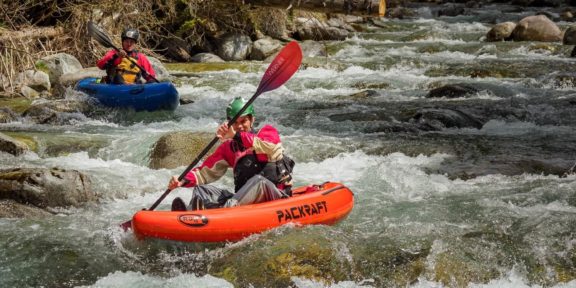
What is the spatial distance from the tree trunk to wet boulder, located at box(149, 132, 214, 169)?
55.9 inches

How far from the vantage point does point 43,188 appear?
5180mm

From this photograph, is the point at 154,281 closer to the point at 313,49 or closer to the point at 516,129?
the point at 516,129

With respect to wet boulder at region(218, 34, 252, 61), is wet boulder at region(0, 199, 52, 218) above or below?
above

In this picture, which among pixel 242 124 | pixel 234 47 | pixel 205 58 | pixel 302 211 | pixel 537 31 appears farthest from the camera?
pixel 537 31

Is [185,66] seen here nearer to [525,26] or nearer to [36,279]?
[525,26]

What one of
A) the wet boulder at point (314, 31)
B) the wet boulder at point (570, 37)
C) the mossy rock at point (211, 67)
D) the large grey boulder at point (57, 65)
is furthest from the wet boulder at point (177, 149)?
the wet boulder at point (314, 31)

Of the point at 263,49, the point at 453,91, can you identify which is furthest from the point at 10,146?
the point at 263,49

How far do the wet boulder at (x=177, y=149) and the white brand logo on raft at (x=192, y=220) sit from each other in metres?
2.42

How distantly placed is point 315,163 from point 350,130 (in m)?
1.30

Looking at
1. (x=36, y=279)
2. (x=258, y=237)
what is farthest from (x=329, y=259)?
(x=36, y=279)

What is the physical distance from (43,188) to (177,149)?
5.04 ft

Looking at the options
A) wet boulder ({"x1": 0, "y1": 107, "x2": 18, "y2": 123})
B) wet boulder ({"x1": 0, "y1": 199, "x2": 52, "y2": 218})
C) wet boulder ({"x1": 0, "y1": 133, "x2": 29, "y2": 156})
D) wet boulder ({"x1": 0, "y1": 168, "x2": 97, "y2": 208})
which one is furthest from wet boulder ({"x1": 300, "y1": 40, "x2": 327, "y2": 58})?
wet boulder ({"x1": 0, "y1": 199, "x2": 52, "y2": 218})

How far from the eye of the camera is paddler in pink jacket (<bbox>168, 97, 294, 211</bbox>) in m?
4.36

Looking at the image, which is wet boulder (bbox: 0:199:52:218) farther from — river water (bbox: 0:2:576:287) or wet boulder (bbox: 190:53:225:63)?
wet boulder (bbox: 190:53:225:63)
